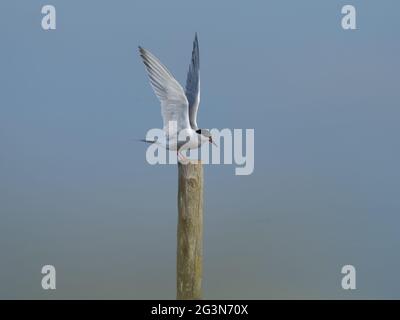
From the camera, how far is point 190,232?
7656mm

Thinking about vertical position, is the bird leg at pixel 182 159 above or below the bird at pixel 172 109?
below

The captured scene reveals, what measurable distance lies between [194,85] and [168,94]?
0.69 meters

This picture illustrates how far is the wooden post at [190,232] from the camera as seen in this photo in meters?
7.63

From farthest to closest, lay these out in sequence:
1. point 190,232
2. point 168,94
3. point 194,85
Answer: point 194,85 < point 168,94 < point 190,232

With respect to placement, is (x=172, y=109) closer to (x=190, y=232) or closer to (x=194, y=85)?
(x=194, y=85)

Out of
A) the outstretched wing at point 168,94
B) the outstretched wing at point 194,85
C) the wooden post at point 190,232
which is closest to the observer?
the wooden post at point 190,232

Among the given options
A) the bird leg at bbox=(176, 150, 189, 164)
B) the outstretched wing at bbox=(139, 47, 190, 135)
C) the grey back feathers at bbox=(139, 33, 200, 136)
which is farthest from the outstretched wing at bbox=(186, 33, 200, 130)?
the bird leg at bbox=(176, 150, 189, 164)

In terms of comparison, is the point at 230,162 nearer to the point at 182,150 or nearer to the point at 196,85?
the point at 182,150

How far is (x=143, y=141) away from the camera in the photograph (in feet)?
27.4

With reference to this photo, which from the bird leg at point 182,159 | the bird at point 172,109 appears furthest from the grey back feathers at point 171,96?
the bird leg at point 182,159

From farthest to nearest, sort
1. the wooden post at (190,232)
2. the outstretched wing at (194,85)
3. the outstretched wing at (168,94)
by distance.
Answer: the outstretched wing at (194,85) < the outstretched wing at (168,94) < the wooden post at (190,232)

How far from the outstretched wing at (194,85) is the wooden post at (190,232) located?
1.21 metres

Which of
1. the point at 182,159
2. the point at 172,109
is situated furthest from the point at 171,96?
the point at 182,159

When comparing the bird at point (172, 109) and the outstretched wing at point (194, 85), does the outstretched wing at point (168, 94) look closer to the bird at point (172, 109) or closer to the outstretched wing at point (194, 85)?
the bird at point (172, 109)
